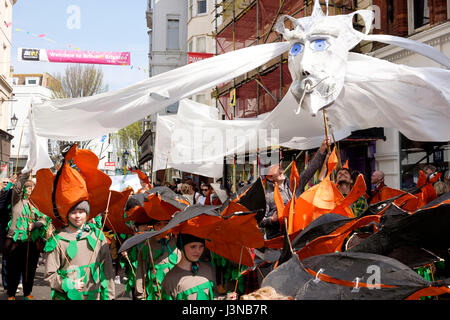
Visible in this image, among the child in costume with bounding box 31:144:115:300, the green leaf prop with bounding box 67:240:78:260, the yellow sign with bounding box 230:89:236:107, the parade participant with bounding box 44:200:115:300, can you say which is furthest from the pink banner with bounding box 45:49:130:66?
the green leaf prop with bounding box 67:240:78:260

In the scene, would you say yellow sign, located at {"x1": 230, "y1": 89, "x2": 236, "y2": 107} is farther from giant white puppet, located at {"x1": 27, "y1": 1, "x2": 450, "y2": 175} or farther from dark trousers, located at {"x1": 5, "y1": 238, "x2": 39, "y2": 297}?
giant white puppet, located at {"x1": 27, "y1": 1, "x2": 450, "y2": 175}

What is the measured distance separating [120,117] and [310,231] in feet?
8.13

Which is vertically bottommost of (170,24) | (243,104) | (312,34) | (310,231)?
(310,231)

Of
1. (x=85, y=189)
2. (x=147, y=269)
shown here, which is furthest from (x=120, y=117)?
(x=147, y=269)

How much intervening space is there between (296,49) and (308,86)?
0.47 m

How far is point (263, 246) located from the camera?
3.15m

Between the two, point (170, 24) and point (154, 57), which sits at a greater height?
point (170, 24)

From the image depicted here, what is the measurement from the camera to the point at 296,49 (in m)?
4.73

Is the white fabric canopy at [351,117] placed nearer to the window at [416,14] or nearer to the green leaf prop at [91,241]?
the green leaf prop at [91,241]

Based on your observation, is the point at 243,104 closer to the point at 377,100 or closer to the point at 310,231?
the point at 377,100

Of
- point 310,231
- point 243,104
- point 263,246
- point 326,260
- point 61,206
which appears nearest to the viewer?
point 326,260

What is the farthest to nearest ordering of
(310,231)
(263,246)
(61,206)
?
(61,206), (263,246), (310,231)

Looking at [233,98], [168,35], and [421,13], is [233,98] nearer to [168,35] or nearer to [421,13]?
[421,13]
